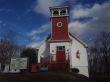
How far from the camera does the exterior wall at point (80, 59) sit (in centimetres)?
3175

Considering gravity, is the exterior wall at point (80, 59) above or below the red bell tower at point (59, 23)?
below

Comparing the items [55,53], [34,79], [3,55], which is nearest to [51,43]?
[55,53]

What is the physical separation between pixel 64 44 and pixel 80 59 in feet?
12.4

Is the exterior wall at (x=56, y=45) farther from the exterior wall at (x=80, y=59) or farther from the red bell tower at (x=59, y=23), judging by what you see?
the exterior wall at (x=80, y=59)

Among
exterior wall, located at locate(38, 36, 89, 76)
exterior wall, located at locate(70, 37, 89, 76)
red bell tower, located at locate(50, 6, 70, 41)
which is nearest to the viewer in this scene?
exterior wall, located at locate(38, 36, 89, 76)

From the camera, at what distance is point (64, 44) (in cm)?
3130

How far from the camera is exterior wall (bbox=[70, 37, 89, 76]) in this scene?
3175 centimetres

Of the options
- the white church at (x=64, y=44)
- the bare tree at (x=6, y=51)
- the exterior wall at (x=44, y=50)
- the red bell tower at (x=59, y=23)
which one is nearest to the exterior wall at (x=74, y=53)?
the white church at (x=64, y=44)

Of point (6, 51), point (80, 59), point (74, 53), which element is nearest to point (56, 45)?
point (74, 53)

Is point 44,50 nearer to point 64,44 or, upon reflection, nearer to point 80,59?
point 64,44

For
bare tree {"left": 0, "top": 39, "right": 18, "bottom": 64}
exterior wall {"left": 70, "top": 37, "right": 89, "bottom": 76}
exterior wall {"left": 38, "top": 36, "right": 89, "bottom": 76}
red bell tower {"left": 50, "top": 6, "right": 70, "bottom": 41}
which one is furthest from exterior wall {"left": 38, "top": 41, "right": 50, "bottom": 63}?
bare tree {"left": 0, "top": 39, "right": 18, "bottom": 64}

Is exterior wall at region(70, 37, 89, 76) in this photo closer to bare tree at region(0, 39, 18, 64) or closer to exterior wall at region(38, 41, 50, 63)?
exterior wall at region(38, 41, 50, 63)

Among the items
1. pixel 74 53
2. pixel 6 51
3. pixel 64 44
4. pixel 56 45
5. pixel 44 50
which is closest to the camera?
pixel 64 44

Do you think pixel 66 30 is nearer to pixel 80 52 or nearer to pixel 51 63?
pixel 80 52
